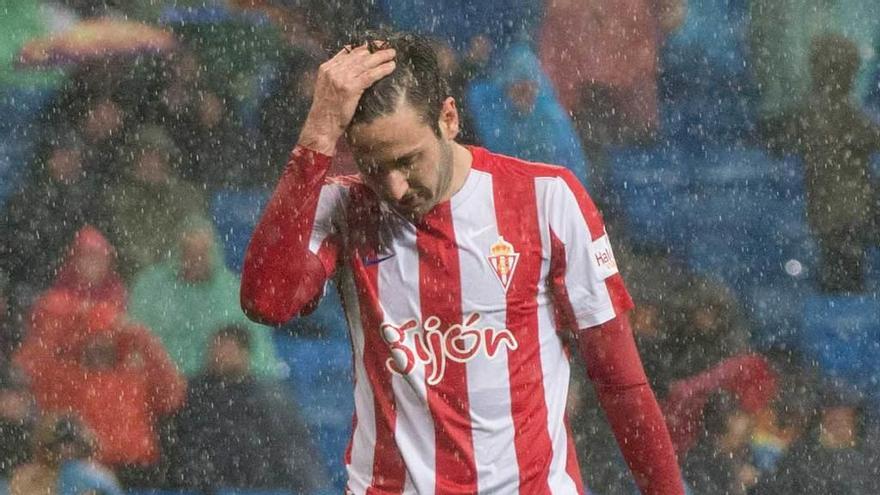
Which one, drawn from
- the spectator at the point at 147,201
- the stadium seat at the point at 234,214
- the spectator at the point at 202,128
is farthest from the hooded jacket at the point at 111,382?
the spectator at the point at 202,128

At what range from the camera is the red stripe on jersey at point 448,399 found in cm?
274

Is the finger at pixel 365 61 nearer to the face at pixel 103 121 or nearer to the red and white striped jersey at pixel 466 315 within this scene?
the red and white striped jersey at pixel 466 315

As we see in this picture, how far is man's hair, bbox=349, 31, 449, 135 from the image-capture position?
103 inches

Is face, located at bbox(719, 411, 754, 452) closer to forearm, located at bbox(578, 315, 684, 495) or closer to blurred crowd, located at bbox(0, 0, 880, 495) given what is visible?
blurred crowd, located at bbox(0, 0, 880, 495)

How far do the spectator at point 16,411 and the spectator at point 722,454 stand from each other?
2.32 metres

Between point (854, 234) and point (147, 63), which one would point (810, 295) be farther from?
point (147, 63)

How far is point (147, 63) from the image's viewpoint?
5090 millimetres

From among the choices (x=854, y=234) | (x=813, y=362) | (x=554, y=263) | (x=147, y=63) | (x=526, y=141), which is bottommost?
(x=813, y=362)

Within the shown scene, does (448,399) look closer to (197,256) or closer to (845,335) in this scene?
(197,256)

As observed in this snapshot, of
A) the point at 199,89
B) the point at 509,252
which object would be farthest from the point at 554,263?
the point at 199,89

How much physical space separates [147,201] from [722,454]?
2193mm

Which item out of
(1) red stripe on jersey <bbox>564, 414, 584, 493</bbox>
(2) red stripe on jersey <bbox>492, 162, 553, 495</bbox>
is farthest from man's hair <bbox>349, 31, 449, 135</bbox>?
(1) red stripe on jersey <bbox>564, 414, 584, 493</bbox>

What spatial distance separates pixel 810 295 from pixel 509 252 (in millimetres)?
2541

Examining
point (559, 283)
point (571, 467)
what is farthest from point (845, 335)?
point (559, 283)
